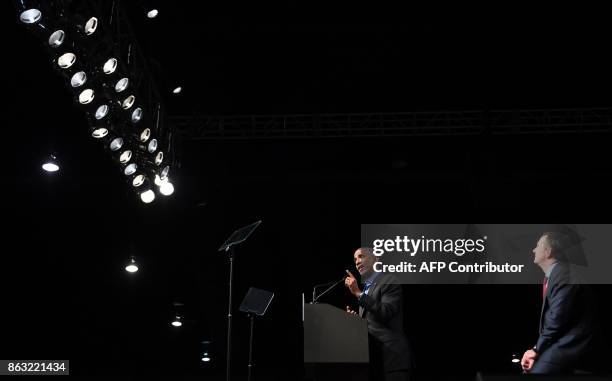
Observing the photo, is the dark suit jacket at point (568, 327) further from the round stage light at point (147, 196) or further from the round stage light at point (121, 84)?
the round stage light at point (147, 196)

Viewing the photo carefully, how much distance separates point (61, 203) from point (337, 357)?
531cm

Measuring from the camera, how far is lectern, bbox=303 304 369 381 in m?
4.09

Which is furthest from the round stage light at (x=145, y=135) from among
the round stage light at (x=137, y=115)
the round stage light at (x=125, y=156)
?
the round stage light at (x=137, y=115)

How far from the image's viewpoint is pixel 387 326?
441cm

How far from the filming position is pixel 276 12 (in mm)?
5871

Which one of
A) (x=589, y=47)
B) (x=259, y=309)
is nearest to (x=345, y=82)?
(x=589, y=47)

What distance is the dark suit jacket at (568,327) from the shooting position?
3.45m

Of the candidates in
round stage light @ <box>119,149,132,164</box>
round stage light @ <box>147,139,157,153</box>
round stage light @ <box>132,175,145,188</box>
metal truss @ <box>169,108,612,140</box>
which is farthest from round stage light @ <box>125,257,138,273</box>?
round stage light @ <box>119,149,132,164</box>

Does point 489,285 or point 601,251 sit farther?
point 489,285

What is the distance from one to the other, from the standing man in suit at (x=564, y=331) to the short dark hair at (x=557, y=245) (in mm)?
111

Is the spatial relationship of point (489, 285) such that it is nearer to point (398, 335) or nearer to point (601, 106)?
point (601, 106)

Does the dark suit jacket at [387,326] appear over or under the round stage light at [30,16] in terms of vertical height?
under

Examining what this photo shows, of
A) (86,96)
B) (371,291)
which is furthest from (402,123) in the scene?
(86,96)

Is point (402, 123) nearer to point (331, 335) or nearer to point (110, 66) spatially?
point (110, 66)
